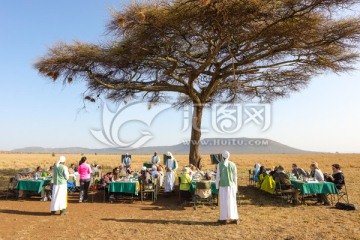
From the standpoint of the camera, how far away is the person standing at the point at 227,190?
845cm

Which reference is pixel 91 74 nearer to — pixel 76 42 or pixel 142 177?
pixel 76 42

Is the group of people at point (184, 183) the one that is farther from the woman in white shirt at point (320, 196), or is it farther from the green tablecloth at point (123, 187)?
the woman in white shirt at point (320, 196)

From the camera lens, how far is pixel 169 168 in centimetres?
1342

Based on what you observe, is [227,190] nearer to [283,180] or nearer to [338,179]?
[283,180]

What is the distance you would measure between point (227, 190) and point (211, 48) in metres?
7.64

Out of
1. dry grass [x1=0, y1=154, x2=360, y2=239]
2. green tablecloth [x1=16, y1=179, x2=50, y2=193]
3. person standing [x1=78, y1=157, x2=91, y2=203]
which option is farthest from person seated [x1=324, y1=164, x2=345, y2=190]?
green tablecloth [x1=16, y1=179, x2=50, y2=193]

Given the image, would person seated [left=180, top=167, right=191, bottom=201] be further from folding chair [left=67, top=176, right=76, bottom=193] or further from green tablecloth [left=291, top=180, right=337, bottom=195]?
folding chair [left=67, top=176, right=76, bottom=193]

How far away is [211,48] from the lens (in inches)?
569

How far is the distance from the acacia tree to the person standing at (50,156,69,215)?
18.8ft

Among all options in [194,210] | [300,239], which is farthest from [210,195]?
[300,239]

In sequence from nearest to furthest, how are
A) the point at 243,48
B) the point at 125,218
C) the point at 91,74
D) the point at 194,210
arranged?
the point at 125,218 < the point at 194,210 < the point at 243,48 < the point at 91,74

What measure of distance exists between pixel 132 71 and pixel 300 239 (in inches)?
495

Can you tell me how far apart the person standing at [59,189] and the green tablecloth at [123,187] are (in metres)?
2.26

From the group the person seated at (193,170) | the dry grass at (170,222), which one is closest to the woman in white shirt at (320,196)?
the dry grass at (170,222)
